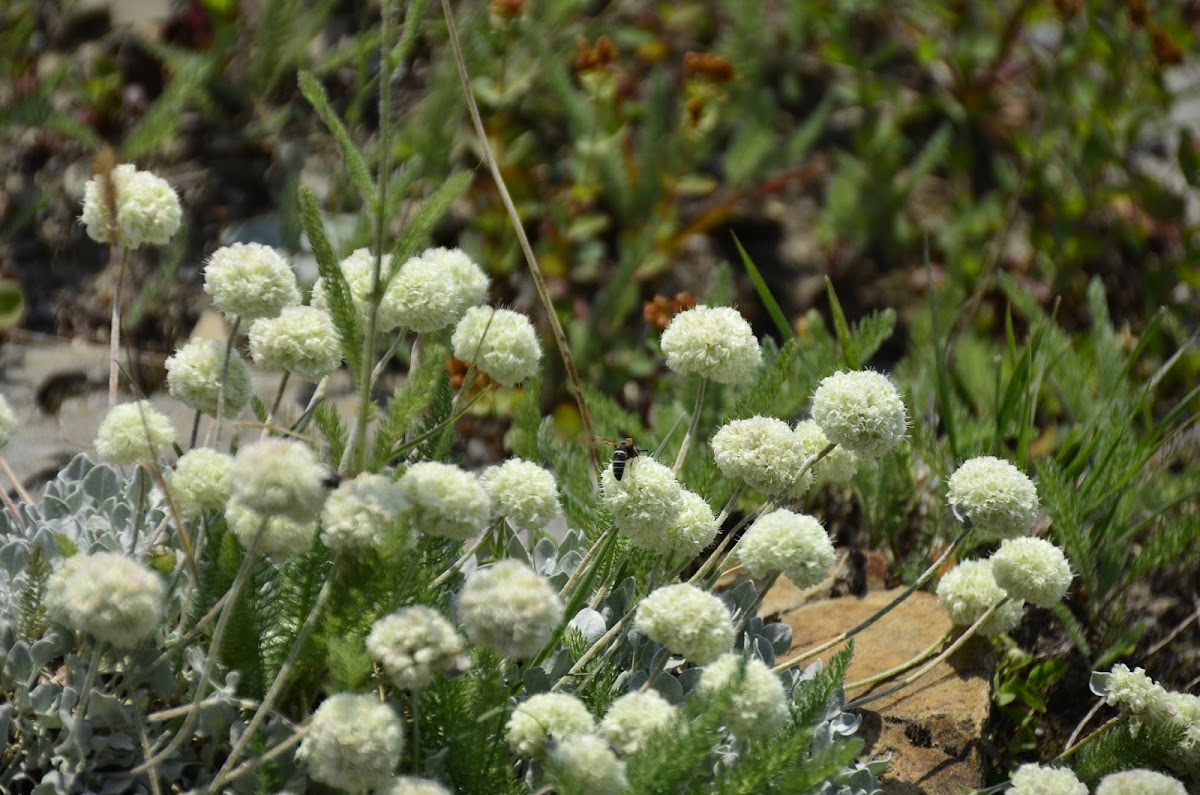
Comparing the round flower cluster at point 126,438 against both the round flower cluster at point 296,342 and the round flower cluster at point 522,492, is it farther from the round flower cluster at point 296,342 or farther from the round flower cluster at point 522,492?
the round flower cluster at point 522,492

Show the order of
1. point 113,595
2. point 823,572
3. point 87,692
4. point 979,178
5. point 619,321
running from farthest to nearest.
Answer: point 979,178, point 619,321, point 823,572, point 87,692, point 113,595

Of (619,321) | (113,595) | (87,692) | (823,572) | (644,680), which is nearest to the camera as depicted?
(113,595)

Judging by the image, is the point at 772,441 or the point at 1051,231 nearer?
the point at 772,441

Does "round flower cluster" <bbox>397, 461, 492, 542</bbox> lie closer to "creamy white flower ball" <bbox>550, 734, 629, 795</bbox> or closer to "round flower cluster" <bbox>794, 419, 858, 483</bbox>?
"creamy white flower ball" <bbox>550, 734, 629, 795</bbox>

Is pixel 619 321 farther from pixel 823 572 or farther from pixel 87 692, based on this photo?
pixel 87 692

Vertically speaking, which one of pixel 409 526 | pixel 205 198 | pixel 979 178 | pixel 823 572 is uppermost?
pixel 409 526

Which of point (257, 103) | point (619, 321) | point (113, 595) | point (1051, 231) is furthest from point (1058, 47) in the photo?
point (113, 595)

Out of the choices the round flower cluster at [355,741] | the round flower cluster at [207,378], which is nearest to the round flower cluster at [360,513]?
the round flower cluster at [355,741]

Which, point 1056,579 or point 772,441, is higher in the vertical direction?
point 772,441
